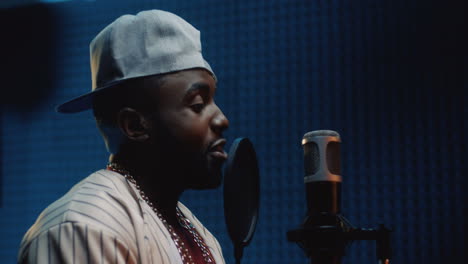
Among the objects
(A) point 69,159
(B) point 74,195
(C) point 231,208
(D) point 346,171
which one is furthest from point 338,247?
(A) point 69,159

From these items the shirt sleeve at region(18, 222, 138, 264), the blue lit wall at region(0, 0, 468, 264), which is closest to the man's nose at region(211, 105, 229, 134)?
the shirt sleeve at region(18, 222, 138, 264)

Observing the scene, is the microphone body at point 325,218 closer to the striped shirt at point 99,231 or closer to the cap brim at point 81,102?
the striped shirt at point 99,231

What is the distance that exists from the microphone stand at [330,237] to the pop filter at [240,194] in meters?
0.07

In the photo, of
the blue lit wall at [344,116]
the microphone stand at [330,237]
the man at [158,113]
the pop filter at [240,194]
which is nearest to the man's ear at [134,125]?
the man at [158,113]

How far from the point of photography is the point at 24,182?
122 inches

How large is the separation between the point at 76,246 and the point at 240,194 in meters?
0.25

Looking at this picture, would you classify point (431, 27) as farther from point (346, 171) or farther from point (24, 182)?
point (24, 182)

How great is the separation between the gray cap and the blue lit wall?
173 cm

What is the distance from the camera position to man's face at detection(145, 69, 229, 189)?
3.10 ft

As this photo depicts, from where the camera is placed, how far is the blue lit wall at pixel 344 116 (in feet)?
8.41

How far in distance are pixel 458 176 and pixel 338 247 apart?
1837mm

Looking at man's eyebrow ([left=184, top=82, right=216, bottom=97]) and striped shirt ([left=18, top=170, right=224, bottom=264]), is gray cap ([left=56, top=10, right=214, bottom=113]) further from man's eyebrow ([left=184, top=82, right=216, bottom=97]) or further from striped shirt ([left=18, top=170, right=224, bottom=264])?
striped shirt ([left=18, top=170, right=224, bottom=264])

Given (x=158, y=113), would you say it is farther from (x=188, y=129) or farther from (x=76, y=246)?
(x=76, y=246)

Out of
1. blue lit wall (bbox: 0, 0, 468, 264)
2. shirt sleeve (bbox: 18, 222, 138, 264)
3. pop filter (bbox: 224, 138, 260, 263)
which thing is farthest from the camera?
blue lit wall (bbox: 0, 0, 468, 264)
